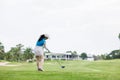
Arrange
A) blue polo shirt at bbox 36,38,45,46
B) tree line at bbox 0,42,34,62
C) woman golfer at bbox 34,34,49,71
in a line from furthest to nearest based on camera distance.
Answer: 1. tree line at bbox 0,42,34,62
2. blue polo shirt at bbox 36,38,45,46
3. woman golfer at bbox 34,34,49,71

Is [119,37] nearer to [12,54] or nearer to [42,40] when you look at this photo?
[12,54]

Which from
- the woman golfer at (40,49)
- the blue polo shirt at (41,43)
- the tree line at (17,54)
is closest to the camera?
the woman golfer at (40,49)

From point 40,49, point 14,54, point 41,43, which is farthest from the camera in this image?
point 14,54

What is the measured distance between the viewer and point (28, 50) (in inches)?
5655

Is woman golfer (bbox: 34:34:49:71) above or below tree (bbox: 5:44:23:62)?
below

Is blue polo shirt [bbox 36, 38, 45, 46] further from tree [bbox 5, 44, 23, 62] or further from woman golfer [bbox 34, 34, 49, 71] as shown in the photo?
tree [bbox 5, 44, 23, 62]

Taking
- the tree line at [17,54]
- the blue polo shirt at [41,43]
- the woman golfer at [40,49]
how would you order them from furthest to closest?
the tree line at [17,54] → the blue polo shirt at [41,43] → the woman golfer at [40,49]

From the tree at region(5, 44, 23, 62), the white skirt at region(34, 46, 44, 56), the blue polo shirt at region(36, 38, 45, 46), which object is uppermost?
the tree at region(5, 44, 23, 62)

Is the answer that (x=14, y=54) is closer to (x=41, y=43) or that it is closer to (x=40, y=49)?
(x=41, y=43)

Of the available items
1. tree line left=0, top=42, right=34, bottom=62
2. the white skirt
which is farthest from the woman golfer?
tree line left=0, top=42, right=34, bottom=62

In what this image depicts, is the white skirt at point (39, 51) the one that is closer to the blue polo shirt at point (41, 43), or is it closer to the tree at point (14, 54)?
the blue polo shirt at point (41, 43)

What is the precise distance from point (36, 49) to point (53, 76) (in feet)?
11.4

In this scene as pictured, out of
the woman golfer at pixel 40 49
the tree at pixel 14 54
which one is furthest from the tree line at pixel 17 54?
the woman golfer at pixel 40 49

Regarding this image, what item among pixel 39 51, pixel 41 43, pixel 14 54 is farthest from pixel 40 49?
pixel 14 54
